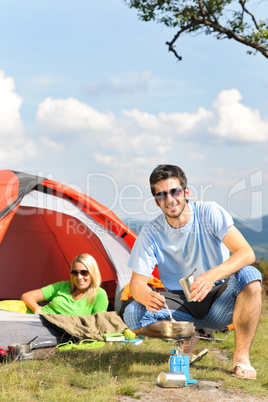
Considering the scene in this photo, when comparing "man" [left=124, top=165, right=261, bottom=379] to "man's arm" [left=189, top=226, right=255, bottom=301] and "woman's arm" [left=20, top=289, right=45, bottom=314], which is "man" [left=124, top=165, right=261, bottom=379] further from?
"woman's arm" [left=20, top=289, right=45, bottom=314]

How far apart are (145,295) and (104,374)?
0.54m

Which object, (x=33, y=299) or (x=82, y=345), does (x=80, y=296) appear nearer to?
(x=33, y=299)

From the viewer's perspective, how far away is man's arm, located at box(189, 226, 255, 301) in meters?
2.66

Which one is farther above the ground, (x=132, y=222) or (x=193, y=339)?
(x=132, y=222)

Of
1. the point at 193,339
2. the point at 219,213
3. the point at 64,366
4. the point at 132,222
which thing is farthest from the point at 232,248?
the point at 132,222

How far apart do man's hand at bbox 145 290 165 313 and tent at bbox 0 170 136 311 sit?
1881 mm

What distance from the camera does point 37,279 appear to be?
6.11 metres

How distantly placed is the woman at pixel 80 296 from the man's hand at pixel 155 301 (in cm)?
177

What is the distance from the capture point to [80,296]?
15.0 feet

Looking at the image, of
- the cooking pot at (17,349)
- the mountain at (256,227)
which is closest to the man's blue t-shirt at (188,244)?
the cooking pot at (17,349)

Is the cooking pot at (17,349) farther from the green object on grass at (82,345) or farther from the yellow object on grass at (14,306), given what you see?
the yellow object on grass at (14,306)

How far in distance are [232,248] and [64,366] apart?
4.42ft

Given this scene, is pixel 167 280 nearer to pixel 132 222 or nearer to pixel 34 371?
pixel 34 371

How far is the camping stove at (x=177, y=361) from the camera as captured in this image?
261 centimetres
